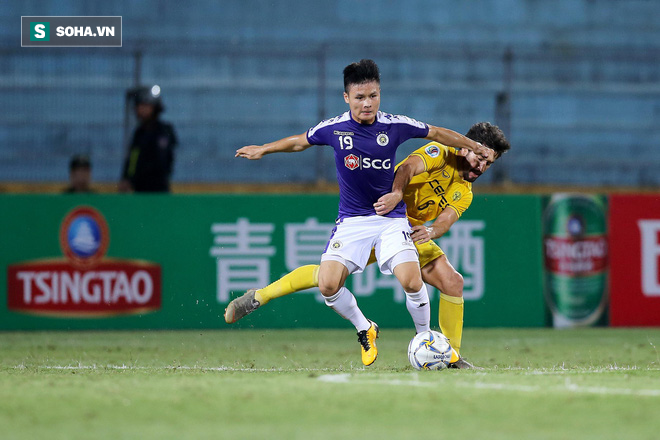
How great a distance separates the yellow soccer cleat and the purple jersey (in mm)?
846

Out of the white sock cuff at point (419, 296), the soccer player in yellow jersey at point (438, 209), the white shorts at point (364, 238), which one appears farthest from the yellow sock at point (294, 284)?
the white sock cuff at point (419, 296)

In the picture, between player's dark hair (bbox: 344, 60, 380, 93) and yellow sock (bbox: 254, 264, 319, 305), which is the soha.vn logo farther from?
player's dark hair (bbox: 344, 60, 380, 93)

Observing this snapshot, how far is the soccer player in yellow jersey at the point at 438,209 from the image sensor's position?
7.43 metres

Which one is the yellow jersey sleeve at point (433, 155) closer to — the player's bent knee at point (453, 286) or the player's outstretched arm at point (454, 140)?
the player's outstretched arm at point (454, 140)

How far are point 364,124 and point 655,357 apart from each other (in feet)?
10.9

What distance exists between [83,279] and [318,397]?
19.7ft

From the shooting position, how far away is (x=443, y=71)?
12773mm

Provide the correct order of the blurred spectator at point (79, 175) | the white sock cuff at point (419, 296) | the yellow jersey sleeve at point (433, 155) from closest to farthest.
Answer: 1. the white sock cuff at point (419, 296)
2. the yellow jersey sleeve at point (433, 155)
3. the blurred spectator at point (79, 175)

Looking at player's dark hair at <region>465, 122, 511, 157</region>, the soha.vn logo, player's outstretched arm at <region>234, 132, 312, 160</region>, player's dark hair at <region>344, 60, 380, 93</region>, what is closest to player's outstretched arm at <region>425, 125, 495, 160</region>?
player's dark hair at <region>465, 122, 511, 157</region>

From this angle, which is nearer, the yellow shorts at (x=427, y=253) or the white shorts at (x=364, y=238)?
the white shorts at (x=364, y=238)

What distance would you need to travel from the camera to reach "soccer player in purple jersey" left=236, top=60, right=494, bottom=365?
7.10 m

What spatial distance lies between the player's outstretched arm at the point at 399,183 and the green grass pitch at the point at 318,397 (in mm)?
1129

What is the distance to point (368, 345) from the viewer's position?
730 cm

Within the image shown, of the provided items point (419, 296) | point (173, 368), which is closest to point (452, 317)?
point (419, 296)
